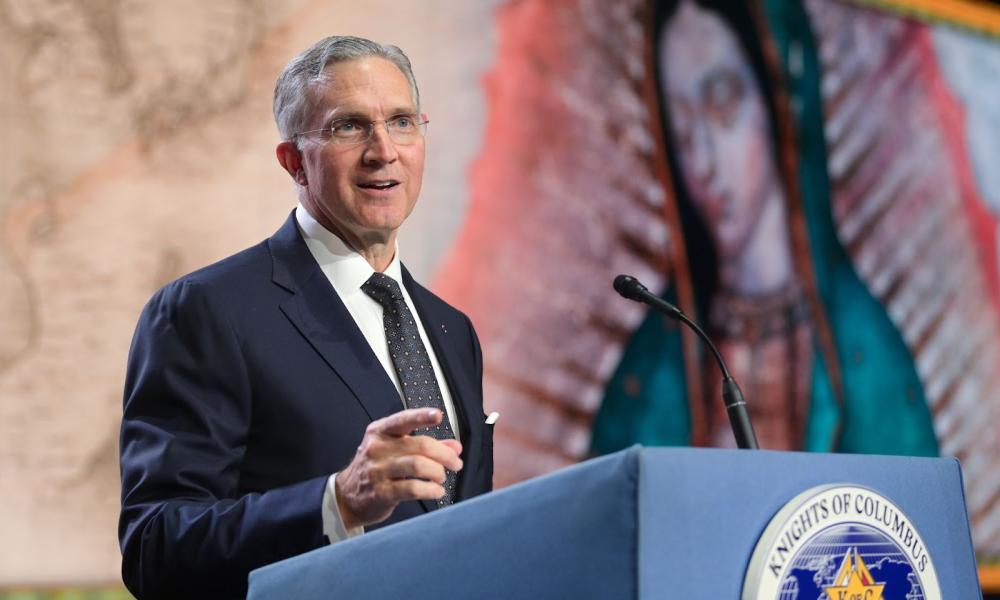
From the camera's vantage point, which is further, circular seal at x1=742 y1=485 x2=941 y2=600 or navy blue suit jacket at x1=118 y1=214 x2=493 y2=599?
navy blue suit jacket at x1=118 y1=214 x2=493 y2=599

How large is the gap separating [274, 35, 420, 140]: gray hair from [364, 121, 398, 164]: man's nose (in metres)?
0.12

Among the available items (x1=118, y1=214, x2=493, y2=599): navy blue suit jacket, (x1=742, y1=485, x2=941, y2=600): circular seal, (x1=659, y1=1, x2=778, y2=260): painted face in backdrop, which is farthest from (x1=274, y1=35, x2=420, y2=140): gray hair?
(x1=659, y1=1, x2=778, y2=260): painted face in backdrop

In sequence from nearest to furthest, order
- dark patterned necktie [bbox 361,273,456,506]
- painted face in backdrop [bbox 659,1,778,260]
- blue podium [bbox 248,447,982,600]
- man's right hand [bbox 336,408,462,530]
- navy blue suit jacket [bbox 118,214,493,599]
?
blue podium [bbox 248,447,982,600] < man's right hand [bbox 336,408,462,530] < navy blue suit jacket [bbox 118,214,493,599] < dark patterned necktie [bbox 361,273,456,506] < painted face in backdrop [bbox 659,1,778,260]

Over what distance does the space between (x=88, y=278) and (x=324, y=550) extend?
184cm

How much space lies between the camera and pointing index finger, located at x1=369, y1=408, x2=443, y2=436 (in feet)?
3.80

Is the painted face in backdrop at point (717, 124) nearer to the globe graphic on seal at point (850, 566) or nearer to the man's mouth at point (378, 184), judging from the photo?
the man's mouth at point (378, 184)

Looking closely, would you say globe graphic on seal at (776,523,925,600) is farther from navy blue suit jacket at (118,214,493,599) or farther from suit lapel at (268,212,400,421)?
suit lapel at (268,212,400,421)

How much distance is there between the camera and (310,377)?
1703 mm

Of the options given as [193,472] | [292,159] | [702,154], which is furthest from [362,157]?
[702,154]

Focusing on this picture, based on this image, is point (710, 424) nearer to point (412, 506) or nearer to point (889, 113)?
point (889, 113)

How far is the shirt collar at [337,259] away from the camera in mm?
1902

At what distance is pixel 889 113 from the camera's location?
15.7ft

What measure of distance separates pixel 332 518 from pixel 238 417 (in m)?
0.34

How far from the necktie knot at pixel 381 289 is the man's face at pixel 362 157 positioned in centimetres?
7
